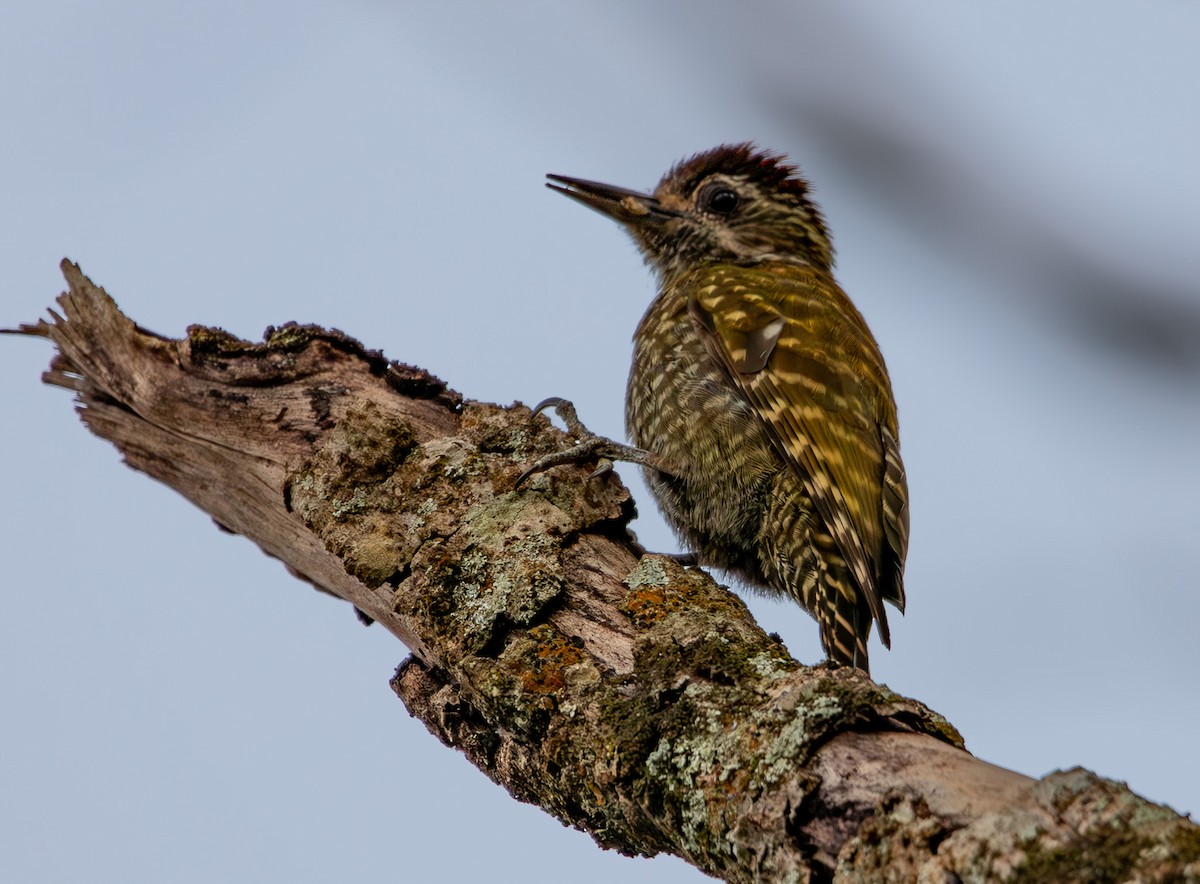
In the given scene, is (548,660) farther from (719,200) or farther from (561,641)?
(719,200)

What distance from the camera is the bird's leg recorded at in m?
3.04

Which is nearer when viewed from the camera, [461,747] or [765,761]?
[765,761]

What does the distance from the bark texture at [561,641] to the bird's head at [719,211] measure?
2086mm

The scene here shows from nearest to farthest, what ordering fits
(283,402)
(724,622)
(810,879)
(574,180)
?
(810,879) → (724,622) → (283,402) → (574,180)

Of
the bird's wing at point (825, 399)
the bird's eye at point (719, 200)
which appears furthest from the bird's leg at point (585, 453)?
the bird's eye at point (719, 200)

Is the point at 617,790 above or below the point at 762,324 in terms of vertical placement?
below

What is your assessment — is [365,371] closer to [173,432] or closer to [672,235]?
[173,432]

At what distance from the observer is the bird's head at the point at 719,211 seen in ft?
17.1

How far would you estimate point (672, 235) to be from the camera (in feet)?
17.2

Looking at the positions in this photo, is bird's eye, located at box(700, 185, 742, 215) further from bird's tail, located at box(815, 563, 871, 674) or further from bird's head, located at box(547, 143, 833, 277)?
bird's tail, located at box(815, 563, 871, 674)

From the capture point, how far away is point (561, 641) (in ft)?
8.07

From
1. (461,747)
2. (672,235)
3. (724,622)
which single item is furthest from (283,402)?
(672,235)

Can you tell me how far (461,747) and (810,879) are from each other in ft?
3.87

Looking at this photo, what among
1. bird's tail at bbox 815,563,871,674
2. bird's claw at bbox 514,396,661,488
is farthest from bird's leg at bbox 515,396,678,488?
bird's tail at bbox 815,563,871,674
